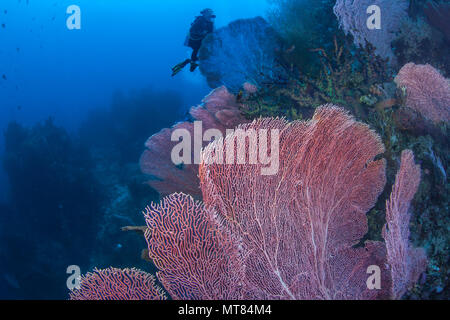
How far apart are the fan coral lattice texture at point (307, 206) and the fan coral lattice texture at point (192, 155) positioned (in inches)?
83.8

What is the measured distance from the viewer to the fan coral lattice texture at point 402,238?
7.18ft

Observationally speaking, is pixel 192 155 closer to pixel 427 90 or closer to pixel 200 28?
pixel 200 28

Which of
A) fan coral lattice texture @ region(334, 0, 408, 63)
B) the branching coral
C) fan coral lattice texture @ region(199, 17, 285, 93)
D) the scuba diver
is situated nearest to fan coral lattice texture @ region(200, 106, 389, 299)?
the branching coral

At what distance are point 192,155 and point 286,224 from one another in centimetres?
280

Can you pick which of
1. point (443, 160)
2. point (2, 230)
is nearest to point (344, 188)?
point (443, 160)

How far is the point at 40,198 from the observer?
13297 millimetres

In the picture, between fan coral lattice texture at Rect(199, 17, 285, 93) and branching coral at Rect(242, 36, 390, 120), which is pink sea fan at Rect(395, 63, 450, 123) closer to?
branching coral at Rect(242, 36, 390, 120)

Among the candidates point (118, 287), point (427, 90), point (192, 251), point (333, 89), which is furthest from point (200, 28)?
point (118, 287)

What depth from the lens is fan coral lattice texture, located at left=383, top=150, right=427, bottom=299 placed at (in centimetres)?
219

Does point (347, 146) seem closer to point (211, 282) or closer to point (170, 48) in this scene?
point (211, 282)

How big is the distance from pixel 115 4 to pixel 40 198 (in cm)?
7281

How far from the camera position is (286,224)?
263cm

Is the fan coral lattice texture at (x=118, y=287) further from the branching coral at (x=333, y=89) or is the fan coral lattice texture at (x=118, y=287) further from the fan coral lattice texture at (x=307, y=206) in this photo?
the branching coral at (x=333, y=89)

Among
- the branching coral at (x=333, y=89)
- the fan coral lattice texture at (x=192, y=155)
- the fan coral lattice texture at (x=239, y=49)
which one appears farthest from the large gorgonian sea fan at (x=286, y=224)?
the fan coral lattice texture at (x=239, y=49)
